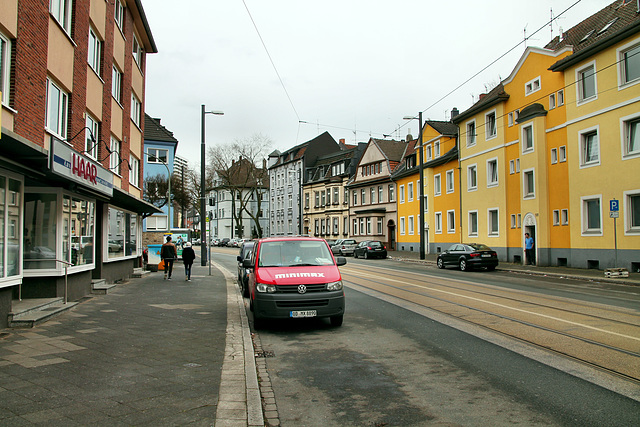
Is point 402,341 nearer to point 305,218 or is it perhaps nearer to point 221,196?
point 305,218

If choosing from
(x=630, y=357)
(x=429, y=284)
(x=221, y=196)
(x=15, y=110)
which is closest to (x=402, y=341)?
(x=630, y=357)

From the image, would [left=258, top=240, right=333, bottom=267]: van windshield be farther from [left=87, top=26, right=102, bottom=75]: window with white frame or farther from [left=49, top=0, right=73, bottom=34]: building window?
[left=87, top=26, right=102, bottom=75]: window with white frame

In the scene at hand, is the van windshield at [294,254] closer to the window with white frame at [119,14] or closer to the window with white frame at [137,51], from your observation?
the window with white frame at [119,14]

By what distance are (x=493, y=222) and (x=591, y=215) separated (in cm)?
904

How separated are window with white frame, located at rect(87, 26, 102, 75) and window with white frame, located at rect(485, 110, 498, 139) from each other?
24680 mm

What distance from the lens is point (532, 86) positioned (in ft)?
94.6

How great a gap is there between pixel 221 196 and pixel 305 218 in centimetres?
3347

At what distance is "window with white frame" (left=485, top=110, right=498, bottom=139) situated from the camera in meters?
32.9

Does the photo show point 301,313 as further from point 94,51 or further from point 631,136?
point 631,136

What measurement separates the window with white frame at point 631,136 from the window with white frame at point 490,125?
11121mm

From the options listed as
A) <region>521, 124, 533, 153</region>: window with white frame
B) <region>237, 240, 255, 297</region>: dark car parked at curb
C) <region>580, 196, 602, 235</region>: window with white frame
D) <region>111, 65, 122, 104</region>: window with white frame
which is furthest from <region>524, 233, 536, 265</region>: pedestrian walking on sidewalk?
<region>111, 65, 122, 104</region>: window with white frame

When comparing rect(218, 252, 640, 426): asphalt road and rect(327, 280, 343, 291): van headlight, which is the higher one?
rect(327, 280, 343, 291): van headlight

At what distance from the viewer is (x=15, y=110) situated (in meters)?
9.53

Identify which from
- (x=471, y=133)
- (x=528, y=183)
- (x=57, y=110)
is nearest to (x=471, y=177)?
(x=471, y=133)
